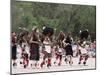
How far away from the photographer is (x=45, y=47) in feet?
8.20

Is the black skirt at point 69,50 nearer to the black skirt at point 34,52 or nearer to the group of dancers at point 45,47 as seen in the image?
the group of dancers at point 45,47

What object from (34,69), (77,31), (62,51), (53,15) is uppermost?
(53,15)

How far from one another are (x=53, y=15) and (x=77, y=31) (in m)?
0.33

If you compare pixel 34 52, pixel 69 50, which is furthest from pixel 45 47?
pixel 69 50

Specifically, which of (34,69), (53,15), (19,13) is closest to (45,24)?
(53,15)

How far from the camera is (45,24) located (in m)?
2.50

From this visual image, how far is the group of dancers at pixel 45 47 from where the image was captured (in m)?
2.40

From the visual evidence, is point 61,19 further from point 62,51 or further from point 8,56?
point 8,56

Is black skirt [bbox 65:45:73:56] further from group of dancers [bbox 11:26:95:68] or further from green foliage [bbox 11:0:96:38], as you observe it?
green foliage [bbox 11:0:96:38]

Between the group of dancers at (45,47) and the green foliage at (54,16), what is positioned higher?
the green foliage at (54,16)

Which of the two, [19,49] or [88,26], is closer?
[19,49]

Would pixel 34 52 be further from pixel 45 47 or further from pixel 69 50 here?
pixel 69 50

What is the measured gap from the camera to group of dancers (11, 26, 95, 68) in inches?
94.5

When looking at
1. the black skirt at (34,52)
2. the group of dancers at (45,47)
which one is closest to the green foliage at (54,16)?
the group of dancers at (45,47)
